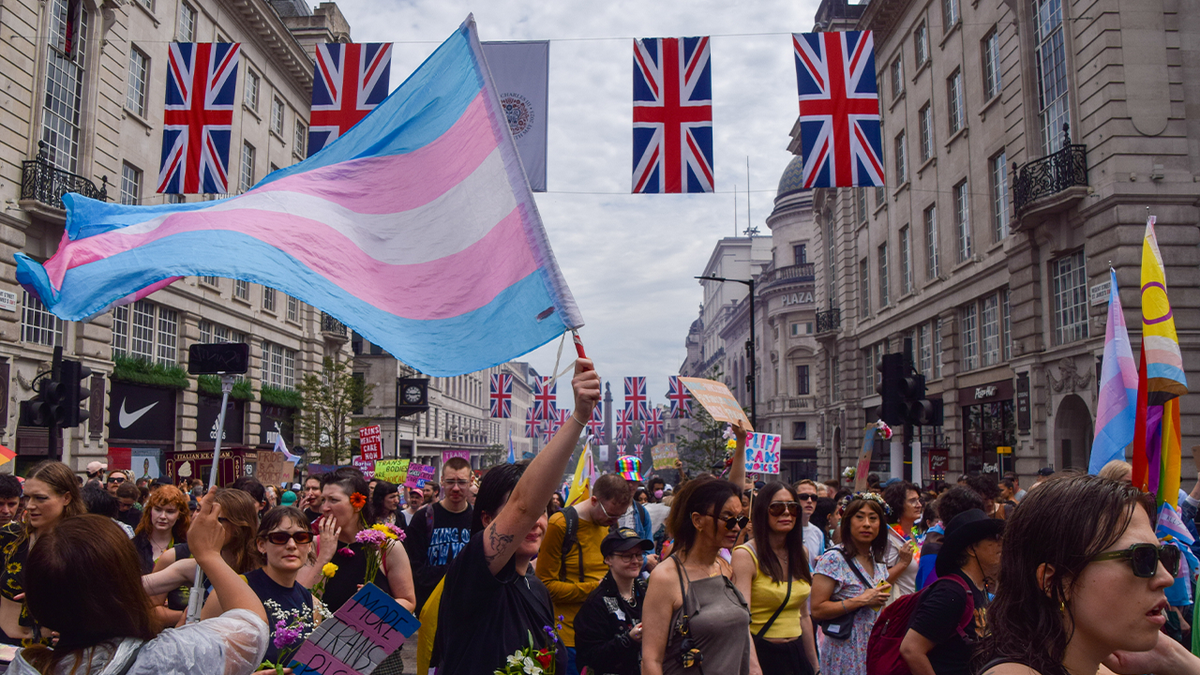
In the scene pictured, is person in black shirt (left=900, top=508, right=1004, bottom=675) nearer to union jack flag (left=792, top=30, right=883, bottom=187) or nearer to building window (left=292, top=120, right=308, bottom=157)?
union jack flag (left=792, top=30, right=883, bottom=187)

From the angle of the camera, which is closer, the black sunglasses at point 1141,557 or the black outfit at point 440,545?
the black sunglasses at point 1141,557

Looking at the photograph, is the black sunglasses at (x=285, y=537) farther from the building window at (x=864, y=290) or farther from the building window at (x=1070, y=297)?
the building window at (x=864, y=290)

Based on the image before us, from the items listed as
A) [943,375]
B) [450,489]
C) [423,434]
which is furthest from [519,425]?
[450,489]

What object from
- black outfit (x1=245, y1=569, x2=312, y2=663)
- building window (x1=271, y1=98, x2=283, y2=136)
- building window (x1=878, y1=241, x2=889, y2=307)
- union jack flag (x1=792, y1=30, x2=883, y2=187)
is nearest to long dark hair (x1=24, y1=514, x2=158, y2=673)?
black outfit (x1=245, y1=569, x2=312, y2=663)

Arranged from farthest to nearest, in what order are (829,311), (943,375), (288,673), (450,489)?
(829,311) → (943,375) → (450,489) → (288,673)

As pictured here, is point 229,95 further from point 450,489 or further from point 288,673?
point 288,673

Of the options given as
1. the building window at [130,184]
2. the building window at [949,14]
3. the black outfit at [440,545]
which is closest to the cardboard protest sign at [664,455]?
the building window at [949,14]

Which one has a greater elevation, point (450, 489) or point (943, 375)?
point (943, 375)

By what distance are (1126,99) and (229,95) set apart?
17.1 meters

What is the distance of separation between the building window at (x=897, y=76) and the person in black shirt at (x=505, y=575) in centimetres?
3069

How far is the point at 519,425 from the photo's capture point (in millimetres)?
133375

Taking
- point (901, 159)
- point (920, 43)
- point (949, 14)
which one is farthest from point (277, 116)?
point (949, 14)

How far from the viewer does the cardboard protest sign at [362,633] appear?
350cm

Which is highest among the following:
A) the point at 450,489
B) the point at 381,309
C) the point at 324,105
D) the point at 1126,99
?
the point at 1126,99
